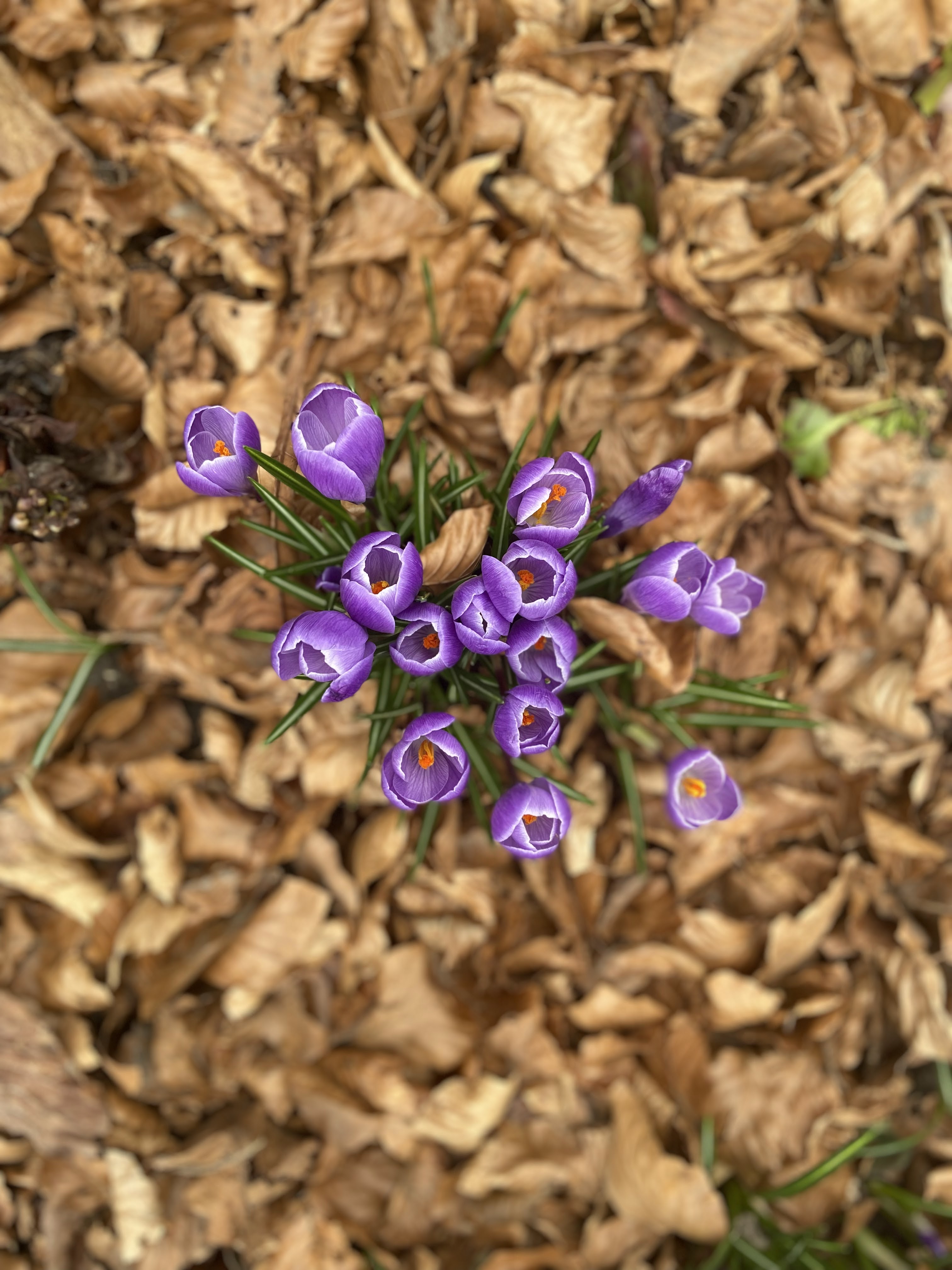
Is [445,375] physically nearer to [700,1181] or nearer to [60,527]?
[60,527]

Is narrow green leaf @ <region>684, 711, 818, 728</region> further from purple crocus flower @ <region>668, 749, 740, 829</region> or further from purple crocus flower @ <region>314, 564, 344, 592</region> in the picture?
purple crocus flower @ <region>314, 564, 344, 592</region>

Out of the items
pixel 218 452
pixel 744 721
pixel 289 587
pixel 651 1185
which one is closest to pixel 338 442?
pixel 218 452

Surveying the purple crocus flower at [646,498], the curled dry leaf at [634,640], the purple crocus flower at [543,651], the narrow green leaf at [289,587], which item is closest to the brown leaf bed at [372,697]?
the curled dry leaf at [634,640]

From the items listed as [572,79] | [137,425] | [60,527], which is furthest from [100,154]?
[572,79]

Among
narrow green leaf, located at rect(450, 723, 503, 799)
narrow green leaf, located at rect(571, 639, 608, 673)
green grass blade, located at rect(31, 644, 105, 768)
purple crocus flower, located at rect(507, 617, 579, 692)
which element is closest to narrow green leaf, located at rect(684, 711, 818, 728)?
narrow green leaf, located at rect(571, 639, 608, 673)

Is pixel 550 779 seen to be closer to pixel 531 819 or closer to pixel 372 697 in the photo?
pixel 531 819
